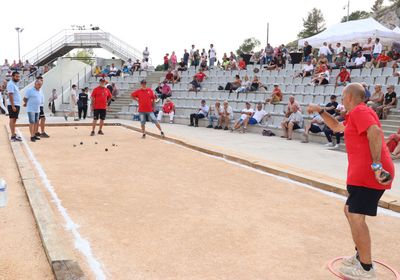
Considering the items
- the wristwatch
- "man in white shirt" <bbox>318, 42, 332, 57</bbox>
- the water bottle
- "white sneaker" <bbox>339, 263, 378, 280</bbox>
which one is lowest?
"white sneaker" <bbox>339, 263, 378, 280</bbox>

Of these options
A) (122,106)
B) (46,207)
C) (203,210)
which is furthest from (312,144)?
(122,106)

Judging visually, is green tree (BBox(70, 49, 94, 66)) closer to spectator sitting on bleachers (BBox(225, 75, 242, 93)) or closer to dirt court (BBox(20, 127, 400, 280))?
spectator sitting on bleachers (BBox(225, 75, 242, 93))

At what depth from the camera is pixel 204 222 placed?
473 cm

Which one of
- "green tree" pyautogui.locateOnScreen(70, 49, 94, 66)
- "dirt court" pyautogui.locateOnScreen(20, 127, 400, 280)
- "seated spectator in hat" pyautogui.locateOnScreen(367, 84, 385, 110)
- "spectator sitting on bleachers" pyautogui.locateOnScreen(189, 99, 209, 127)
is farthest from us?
"green tree" pyautogui.locateOnScreen(70, 49, 94, 66)

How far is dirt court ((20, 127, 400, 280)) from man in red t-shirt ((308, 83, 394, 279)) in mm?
291

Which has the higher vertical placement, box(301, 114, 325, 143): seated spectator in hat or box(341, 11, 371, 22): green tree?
box(341, 11, 371, 22): green tree

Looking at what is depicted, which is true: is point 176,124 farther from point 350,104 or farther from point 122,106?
point 350,104

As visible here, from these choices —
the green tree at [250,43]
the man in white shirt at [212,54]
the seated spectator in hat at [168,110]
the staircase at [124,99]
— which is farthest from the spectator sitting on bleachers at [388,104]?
the green tree at [250,43]

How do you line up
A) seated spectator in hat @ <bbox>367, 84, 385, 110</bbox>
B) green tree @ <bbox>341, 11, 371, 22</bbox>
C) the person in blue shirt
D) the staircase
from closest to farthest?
the person in blue shirt
seated spectator in hat @ <bbox>367, 84, 385, 110</bbox>
the staircase
green tree @ <bbox>341, 11, 371, 22</bbox>

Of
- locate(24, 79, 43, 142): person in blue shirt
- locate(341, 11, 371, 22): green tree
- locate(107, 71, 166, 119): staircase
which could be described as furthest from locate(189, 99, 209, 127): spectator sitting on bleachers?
locate(341, 11, 371, 22): green tree

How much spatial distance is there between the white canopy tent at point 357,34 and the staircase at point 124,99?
33.8 ft

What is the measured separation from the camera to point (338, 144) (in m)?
11.3

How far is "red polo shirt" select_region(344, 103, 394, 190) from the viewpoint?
324 cm

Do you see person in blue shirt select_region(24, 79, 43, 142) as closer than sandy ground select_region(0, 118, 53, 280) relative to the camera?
No
